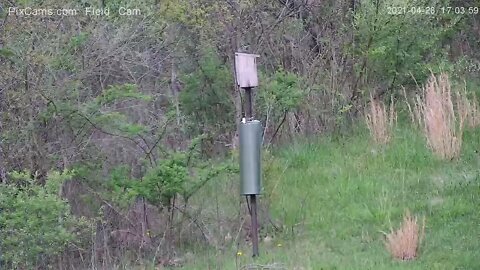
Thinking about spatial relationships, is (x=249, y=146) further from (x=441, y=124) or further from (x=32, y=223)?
(x=441, y=124)

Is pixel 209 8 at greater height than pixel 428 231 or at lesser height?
greater

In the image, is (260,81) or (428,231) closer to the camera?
(428,231)

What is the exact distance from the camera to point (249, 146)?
25.2 feet

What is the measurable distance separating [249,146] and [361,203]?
162 cm

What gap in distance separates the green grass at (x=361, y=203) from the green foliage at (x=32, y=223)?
1.30 m

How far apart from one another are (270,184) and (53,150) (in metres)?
2.34

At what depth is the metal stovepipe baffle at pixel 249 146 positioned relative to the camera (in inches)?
302

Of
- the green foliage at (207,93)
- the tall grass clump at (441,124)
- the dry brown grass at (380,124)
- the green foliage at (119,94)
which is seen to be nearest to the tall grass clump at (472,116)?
the tall grass clump at (441,124)

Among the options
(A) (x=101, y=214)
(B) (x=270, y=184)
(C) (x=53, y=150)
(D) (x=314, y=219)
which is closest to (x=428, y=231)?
(D) (x=314, y=219)

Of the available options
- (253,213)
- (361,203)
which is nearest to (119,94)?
(253,213)

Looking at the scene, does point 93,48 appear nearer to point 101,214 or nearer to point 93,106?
point 93,106

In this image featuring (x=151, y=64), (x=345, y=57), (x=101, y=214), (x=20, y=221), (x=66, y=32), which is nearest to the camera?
(x=20, y=221)

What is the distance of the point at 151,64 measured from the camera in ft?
33.7

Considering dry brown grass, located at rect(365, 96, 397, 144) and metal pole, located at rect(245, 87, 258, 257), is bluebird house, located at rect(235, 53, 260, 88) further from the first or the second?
dry brown grass, located at rect(365, 96, 397, 144)
